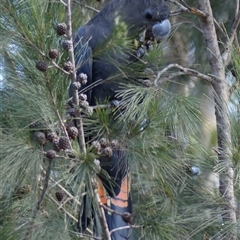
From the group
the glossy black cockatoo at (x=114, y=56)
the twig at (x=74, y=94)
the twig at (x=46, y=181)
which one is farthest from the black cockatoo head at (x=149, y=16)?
the twig at (x=46, y=181)

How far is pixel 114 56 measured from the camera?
5.36 feet

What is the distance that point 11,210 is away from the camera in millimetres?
1557

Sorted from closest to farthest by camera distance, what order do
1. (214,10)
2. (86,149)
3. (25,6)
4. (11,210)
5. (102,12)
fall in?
(86,149) → (25,6) → (11,210) → (102,12) → (214,10)

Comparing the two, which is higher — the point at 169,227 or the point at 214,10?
the point at 169,227

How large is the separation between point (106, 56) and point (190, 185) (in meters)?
0.40

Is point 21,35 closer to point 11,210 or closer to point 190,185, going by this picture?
point 11,210

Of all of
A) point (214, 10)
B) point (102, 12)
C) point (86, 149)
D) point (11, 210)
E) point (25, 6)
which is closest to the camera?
point (86, 149)

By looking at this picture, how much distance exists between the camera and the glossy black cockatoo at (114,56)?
1620mm

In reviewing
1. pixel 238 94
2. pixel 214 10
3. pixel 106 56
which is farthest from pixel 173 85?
pixel 238 94

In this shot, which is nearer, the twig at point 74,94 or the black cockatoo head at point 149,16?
the twig at point 74,94

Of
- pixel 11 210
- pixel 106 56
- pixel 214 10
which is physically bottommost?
pixel 214 10

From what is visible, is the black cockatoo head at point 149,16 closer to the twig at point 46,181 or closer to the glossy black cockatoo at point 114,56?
the glossy black cockatoo at point 114,56

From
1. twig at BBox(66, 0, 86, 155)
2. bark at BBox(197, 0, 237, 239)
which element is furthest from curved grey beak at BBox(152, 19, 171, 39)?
twig at BBox(66, 0, 86, 155)

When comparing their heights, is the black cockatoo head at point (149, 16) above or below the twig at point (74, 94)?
below
